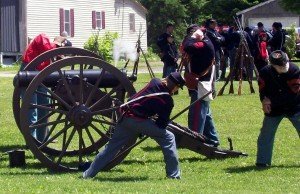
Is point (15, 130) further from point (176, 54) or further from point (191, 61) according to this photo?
point (176, 54)

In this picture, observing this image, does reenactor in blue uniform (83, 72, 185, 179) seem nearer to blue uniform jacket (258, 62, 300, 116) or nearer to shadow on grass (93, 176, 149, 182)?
shadow on grass (93, 176, 149, 182)

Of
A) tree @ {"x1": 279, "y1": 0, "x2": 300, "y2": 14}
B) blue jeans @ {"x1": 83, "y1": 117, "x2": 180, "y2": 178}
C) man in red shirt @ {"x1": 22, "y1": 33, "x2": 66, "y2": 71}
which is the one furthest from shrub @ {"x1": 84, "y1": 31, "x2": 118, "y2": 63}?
blue jeans @ {"x1": 83, "y1": 117, "x2": 180, "y2": 178}

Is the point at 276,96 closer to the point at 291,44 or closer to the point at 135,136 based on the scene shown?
the point at 135,136

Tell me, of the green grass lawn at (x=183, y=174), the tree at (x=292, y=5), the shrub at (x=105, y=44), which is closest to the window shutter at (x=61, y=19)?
the shrub at (x=105, y=44)

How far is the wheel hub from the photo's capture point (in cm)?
1155

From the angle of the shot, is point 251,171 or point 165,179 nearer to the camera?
point 165,179

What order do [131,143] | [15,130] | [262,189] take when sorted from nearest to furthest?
[262,189], [131,143], [15,130]

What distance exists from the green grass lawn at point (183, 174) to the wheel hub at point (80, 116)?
68 centimetres

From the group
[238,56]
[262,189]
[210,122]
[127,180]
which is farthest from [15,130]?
[238,56]

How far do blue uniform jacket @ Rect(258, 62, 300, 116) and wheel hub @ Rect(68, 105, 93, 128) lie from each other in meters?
2.38

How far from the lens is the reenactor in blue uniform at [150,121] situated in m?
10.7

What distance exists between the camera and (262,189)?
10367 mm

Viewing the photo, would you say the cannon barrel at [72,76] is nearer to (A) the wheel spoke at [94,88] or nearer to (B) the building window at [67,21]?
(A) the wheel spoke at [94,88]

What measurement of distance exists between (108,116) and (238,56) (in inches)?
497
